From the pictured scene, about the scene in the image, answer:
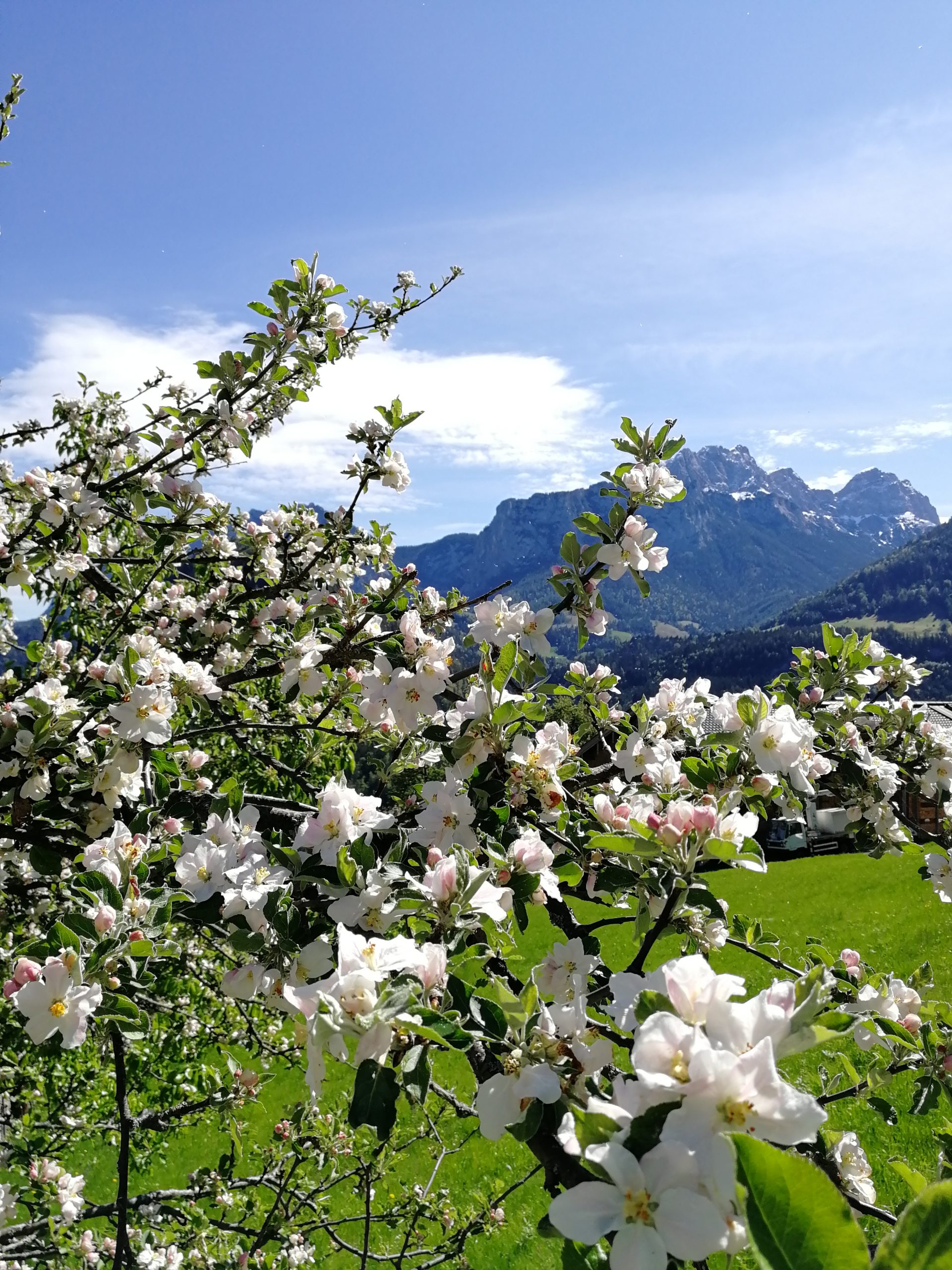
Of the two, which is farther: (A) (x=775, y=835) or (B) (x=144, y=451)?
(A) (x=775, y=835)

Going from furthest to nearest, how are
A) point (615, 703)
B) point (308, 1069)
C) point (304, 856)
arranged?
point (615, 703) < point (304, 856) < point (308, 1069)

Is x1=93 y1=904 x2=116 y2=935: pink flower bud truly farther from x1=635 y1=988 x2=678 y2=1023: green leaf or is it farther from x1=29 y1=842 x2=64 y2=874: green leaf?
x1=635 y1=988 x2=678 y2=1023: green leaf

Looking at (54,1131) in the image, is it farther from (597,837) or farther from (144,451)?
(597,837)

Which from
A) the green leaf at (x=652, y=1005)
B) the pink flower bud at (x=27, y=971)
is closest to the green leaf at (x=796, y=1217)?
the green leaf at (x=652, y=1005)

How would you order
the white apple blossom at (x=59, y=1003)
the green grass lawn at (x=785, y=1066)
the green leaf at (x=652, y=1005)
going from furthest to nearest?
the green grass lawn at (x=785, y=1066) → the white apple blossom at (x=59, y=1003) → the green leaf at (x=652, y=1005)

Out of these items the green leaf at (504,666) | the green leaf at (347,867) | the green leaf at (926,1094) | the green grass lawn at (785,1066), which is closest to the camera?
the green leaf at (347,867)

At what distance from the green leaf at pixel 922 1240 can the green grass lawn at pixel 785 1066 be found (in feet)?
3.43

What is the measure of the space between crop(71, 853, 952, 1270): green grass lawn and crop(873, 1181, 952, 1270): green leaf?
104 cm

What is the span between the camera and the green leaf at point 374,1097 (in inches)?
43.7

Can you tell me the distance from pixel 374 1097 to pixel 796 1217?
2.33ft

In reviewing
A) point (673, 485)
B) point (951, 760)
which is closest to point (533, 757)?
point (673, 485)

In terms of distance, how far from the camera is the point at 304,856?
1.86 metres

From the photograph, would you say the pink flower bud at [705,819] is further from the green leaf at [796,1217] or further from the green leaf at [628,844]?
the green leaf at [796,1217]

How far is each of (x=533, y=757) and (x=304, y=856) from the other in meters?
0.63
